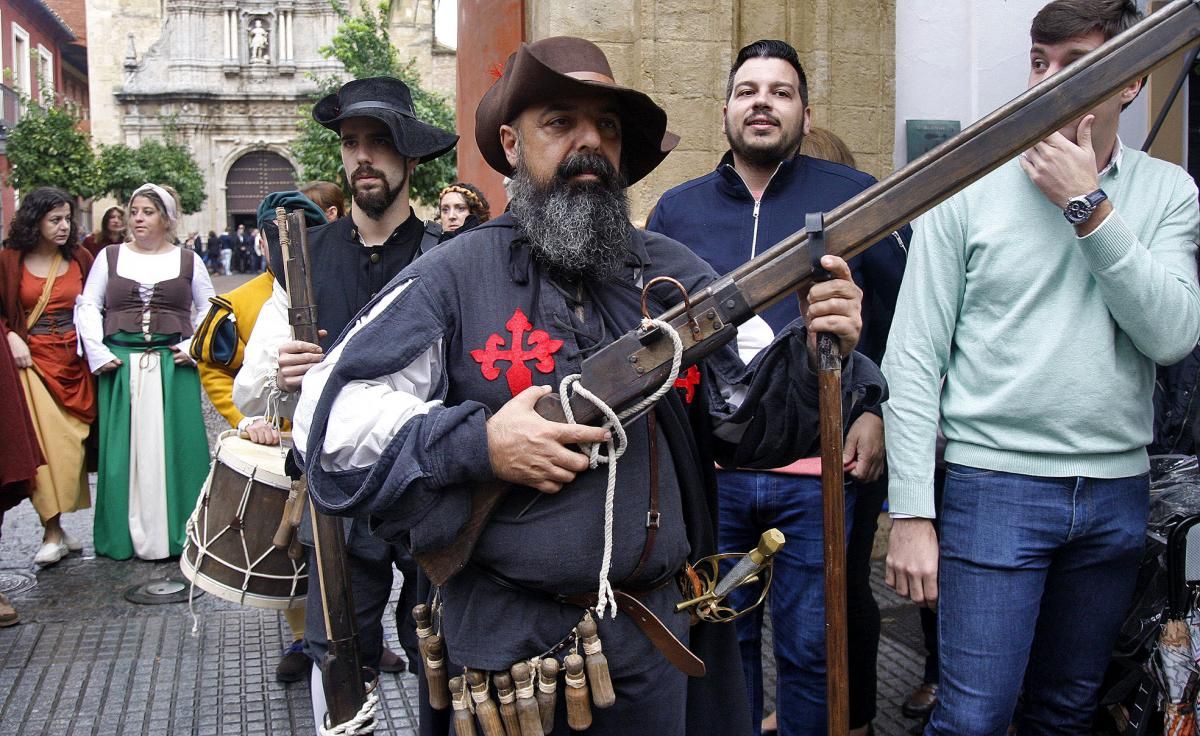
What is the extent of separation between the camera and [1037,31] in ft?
8.80

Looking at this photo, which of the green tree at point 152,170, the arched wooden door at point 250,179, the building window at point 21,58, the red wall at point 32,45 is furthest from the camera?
the arched wooden door at point 250,179

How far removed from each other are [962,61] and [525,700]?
4583mm

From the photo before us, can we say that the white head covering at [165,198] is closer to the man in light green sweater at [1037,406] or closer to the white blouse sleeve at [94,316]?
the white blouse sleeve at [94,316]

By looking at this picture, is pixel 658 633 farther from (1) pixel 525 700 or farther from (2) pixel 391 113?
(2) pixel 391 113

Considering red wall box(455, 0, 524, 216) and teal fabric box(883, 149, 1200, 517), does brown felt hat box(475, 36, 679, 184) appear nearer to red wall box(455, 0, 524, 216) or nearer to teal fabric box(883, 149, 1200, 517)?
teal fabric box(883, 149, 1200, 517)

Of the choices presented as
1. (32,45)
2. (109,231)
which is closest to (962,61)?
(109,231)

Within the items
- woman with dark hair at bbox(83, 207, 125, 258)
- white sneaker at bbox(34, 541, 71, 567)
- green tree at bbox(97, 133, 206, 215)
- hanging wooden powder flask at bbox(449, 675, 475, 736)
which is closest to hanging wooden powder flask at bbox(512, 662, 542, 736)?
hanging wooden powder flask at bbox(449, 675, 475, 736)

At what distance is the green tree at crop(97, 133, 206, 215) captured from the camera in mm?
34656

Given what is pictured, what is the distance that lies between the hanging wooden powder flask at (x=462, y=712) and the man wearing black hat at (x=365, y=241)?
1410 mm

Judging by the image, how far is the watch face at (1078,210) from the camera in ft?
8.08

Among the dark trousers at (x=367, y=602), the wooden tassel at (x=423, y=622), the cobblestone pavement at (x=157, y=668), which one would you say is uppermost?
the wooden tassel at (x=423, y=622)

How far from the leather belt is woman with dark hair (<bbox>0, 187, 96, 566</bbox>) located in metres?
5.44

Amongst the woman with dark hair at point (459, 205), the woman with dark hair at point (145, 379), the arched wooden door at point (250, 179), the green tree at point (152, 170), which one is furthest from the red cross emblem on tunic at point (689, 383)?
the arched wooden door at point (250, 179)

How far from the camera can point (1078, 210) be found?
2473 mm
